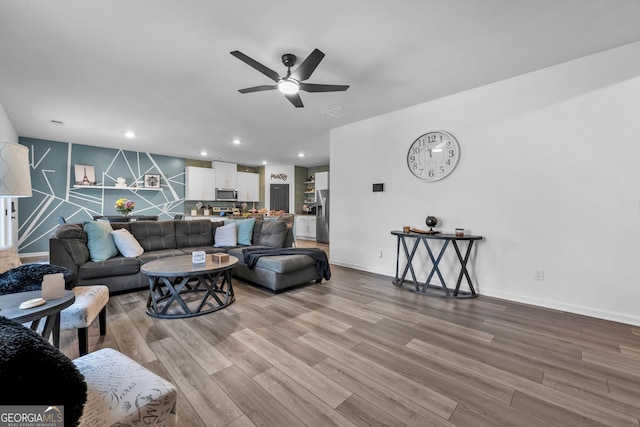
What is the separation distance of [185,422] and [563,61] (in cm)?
451

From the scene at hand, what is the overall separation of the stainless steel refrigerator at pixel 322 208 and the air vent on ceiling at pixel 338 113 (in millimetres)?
3627

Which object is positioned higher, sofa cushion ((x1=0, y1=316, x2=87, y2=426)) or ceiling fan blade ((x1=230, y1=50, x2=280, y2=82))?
ceiling fan blade ((x1=230, y1=50, x2=280, y2=82))

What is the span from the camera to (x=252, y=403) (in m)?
1.55

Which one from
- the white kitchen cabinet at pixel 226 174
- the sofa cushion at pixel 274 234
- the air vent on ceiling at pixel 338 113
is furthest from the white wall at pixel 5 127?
the air vent on ceiling at pixel 338 113

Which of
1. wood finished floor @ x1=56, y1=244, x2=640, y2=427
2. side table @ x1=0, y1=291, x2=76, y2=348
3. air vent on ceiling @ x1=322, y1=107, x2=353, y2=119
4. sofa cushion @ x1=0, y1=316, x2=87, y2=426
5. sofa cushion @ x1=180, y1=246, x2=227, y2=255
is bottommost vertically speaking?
wood finished floor @ x1=56, y1=244, x2=640, y2=427

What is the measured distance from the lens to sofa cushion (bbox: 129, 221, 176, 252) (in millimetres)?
4125

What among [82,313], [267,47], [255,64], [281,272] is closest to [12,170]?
[82,313]

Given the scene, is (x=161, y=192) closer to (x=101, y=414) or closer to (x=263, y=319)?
(x=263, y=319)

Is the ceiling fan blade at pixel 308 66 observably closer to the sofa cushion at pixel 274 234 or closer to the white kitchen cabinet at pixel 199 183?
the sofa cushion at pixel 274 234

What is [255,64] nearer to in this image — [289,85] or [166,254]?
[289,85]

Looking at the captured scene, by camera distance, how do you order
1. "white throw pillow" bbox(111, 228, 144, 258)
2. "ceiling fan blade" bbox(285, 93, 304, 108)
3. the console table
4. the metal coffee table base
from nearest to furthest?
1. the metal coffee table base
2. "ceiling fan blade" bbox(285, 93, 304, 108)
3. the console table
4. "white throw pillow" bbox(111, 228, 144, 258)

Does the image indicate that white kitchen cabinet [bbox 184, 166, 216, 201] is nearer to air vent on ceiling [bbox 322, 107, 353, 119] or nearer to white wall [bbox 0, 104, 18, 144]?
white wall [bbox 0, 104, 18, 144]

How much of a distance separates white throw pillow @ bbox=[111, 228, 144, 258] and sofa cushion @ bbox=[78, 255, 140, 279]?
106 mm

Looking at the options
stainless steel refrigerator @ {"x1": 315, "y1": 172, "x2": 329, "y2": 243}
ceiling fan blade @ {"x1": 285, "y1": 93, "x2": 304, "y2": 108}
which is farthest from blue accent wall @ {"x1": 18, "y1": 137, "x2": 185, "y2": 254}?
ceiling fan blade @ {"x1": 285, "y1": 93, "x2": 304, "y2": 108}
